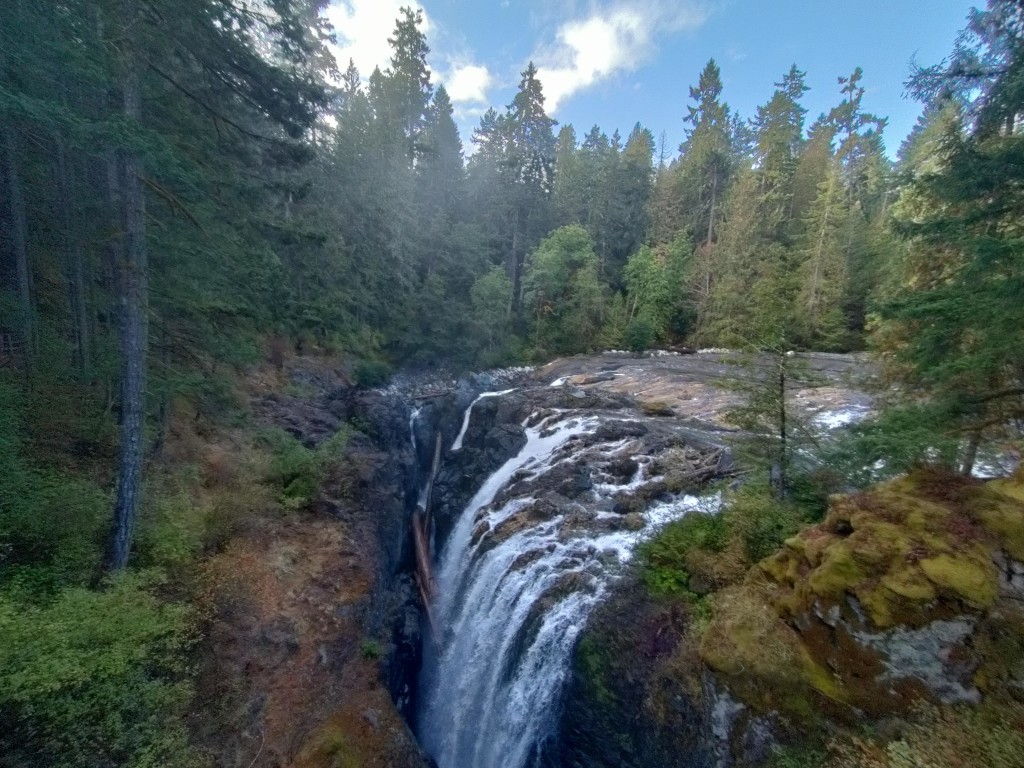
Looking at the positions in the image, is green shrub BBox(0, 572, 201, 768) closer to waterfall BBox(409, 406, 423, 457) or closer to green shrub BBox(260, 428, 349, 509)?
green shrub BBox(260, 428, 349, 509)

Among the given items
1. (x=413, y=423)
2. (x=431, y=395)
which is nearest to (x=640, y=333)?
(x=431, y=395)

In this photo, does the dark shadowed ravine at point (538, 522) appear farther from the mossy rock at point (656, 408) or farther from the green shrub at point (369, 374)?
the green shrub at point (369, 374)

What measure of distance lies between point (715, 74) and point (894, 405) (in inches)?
2201

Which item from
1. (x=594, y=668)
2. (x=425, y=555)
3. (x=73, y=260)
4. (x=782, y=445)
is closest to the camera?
(x=594, y=668)

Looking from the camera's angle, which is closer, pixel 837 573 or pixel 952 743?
pixel 952 743

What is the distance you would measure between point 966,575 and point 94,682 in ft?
32.7

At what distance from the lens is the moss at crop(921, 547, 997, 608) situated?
4.55m

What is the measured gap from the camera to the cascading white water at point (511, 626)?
26.6 feet

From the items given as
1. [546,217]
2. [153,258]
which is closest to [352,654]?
[153,258]

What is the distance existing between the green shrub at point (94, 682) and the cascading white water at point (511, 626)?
514 cm

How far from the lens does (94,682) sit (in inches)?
204

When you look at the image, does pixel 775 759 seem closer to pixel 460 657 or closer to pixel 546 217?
pixel 460 657

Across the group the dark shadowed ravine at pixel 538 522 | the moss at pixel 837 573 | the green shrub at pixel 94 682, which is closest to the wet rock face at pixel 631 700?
the dark shadowed ravine at pixel 538 522

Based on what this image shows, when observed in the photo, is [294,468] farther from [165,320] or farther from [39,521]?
[39,521]
